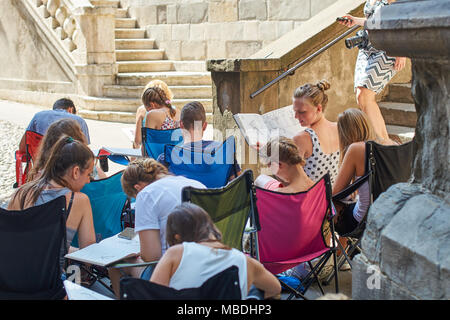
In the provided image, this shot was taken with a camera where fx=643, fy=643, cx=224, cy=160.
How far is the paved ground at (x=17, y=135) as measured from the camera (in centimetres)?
761

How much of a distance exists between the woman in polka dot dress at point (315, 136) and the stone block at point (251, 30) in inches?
257

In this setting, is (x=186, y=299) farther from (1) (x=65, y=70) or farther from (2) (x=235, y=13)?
(1) (x=65, y=70)

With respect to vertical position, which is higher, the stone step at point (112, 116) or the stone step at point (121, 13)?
the stone step at point (121, 13)

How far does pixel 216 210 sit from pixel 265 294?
75 centimetres

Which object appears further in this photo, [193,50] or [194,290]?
[193,50]

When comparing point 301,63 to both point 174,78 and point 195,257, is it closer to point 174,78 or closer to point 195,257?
point 195,257

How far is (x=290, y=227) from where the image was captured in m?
3.72

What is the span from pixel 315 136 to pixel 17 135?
6555 mm

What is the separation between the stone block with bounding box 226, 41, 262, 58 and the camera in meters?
11.4

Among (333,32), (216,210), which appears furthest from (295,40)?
(216,210)

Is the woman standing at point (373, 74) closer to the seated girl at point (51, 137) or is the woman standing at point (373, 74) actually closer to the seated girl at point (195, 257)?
the seated girl at point (51, 137)

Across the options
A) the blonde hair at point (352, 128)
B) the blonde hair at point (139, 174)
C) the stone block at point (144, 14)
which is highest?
the stone block at point (144, 14)

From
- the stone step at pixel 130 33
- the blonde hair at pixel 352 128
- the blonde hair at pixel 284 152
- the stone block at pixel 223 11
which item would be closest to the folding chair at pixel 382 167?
the blonde hair at pixel 352 128

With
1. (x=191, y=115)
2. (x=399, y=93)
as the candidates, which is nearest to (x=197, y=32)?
(x=399, y=93)
